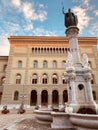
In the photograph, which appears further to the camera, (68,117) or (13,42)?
(13,42)

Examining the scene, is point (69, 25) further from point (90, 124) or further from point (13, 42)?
point (13, 42)

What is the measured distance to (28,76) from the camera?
29594mm

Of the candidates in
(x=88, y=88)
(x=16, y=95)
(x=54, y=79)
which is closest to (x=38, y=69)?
(x=54, y=79)

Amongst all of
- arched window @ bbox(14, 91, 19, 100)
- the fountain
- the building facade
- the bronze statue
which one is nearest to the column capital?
the fountain

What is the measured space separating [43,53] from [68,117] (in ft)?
87.7

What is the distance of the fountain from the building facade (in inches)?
755

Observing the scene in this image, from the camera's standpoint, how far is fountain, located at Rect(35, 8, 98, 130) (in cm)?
584

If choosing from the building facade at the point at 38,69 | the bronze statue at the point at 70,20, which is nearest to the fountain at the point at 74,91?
the bronze statue at the point at 70,20

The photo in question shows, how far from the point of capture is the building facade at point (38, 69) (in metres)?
28.3

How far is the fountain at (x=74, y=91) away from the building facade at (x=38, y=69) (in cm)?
1919

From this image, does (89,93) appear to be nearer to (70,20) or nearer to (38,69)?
(70,20)

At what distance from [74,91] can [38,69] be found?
2230cm

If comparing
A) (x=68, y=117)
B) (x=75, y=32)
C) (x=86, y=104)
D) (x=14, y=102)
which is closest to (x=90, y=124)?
(x=68, y=117)

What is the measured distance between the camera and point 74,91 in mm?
8492
